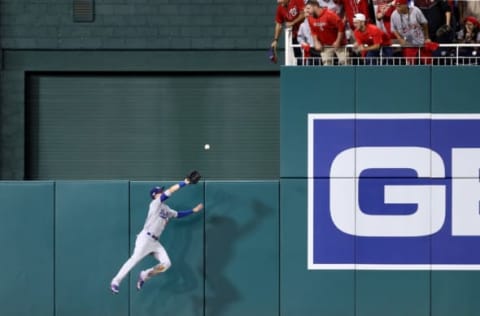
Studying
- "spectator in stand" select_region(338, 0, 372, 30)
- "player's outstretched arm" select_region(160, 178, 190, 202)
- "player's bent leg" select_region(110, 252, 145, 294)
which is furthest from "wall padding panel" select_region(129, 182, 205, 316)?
"spectator in stand" select_region(338, 0, 372, 30)

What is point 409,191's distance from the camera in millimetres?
19406

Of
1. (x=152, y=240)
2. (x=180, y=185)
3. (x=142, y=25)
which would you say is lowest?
(x=152, y=240)

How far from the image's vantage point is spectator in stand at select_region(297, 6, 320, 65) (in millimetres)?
19891

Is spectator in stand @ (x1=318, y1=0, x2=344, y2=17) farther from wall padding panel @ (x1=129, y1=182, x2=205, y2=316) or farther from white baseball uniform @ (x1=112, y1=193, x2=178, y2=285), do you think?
white baseball uniform @ (x1=112, y1=193, x2=178, y2=285)

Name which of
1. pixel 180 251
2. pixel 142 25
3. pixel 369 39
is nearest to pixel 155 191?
pixel 180 251

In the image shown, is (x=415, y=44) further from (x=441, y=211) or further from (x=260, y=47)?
(x=260, y=47)

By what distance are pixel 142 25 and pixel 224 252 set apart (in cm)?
783

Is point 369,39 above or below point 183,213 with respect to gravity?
above

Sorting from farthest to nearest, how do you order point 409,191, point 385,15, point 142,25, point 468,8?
point 142,25 < point 468,8 < point 385,15 < point 409,191

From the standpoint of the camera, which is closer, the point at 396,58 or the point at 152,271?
the point at 152,271

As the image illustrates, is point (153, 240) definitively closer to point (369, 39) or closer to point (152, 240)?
point (152, 240)

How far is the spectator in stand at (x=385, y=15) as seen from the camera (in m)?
20.3

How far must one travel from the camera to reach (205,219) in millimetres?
19703

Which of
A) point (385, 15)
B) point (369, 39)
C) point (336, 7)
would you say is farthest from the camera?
point (336, 7)
